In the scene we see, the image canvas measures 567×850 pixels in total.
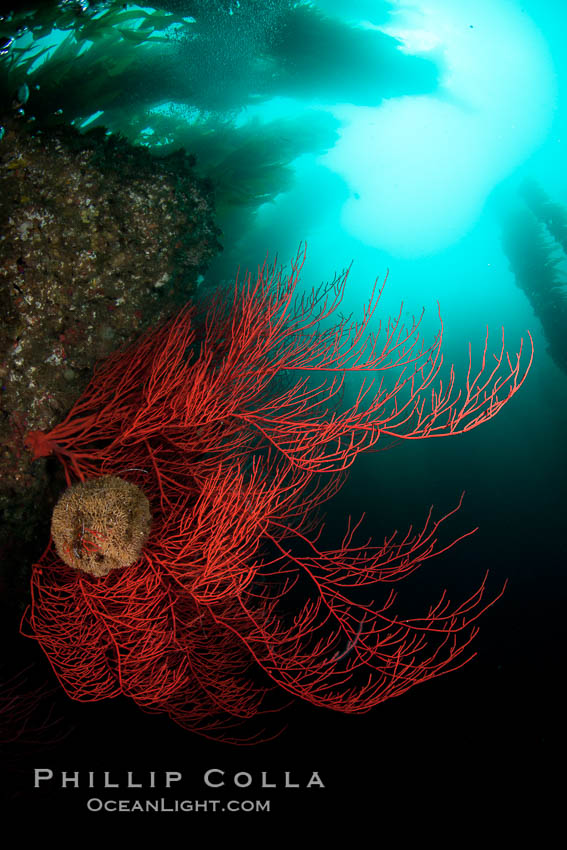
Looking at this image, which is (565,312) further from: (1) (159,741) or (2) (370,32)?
(1) (159,741)

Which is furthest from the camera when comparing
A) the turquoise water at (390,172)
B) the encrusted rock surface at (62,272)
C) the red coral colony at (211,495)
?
the turquoise water at (390,172)

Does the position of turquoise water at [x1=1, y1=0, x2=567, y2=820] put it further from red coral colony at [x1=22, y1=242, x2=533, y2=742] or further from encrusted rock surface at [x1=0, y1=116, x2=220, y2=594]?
red coral colony at [x1=22, y1=242, x2=533, y2=742]

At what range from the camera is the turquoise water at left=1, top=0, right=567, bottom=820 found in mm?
4885

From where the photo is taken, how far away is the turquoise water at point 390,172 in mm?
4885

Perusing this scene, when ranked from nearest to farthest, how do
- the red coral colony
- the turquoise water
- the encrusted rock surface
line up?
the red coral colony → the encrusted rock surface → the turquoise water

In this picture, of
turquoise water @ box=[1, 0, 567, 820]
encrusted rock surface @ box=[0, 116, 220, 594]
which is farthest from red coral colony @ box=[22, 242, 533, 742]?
turquoise water @ box=[1, 0, 567, 820]

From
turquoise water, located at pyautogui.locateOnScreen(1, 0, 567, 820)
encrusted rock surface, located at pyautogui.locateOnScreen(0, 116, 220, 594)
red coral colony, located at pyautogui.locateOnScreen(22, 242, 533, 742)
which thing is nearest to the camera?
red coral colony, located at pyautogui.locateOnScreen(22, 242, 533, 742)

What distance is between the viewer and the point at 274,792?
5.38m

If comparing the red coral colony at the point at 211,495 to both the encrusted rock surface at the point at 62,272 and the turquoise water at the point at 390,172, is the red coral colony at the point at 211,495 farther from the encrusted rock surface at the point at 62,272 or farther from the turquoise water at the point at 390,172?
the turquoise water at the point at 390,172

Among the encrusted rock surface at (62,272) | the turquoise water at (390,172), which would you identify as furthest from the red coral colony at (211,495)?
the turquoise water at (390,172)

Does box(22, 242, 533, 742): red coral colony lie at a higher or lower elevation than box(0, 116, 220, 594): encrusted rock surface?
lower

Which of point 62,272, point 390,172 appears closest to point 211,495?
point 62,272

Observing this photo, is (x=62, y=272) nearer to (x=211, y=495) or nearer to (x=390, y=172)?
(x=211, y=495)

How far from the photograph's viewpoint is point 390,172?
79.4 feet
